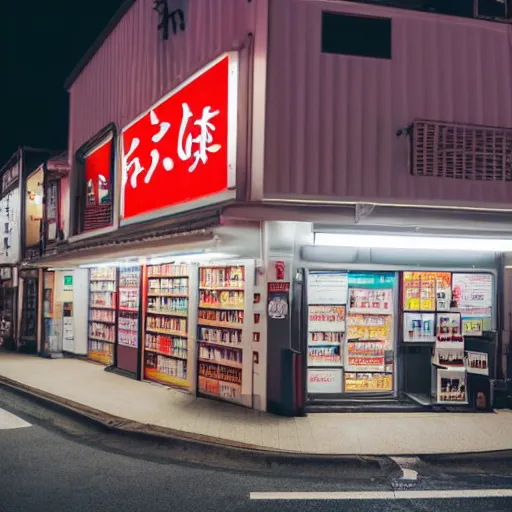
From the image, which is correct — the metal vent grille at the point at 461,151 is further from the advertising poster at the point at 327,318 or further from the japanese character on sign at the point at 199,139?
the japanese character on sign at the point at 199,139

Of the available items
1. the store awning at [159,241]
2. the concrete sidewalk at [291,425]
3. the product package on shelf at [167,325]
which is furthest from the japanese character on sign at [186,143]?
the concrete sidewalk at [291,425]

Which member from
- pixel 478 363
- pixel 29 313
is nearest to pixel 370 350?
pixel 478 363

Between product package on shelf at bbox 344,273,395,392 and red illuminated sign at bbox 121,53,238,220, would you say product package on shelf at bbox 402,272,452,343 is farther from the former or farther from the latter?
red illuminated sign at bbox 121,53,238,220

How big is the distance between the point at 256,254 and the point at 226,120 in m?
2.36

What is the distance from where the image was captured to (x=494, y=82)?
9.02m

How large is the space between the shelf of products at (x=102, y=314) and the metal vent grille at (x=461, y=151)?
903 centimetres

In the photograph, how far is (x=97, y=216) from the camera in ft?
49.0

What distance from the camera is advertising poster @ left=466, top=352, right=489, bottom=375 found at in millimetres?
9578

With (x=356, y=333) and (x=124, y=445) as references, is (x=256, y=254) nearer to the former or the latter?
(x=356, y=333)

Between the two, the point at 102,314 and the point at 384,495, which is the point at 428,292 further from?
the point at 102,314

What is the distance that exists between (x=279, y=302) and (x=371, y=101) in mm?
3573

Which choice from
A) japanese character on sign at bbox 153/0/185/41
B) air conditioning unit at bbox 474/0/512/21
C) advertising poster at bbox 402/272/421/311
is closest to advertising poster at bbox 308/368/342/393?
advertising poster at bbox 402/272/421/311

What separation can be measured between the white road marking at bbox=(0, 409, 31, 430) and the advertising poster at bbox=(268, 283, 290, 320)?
4425 millimetres

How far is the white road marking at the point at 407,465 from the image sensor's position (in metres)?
6.76
